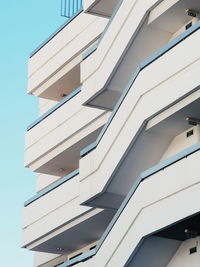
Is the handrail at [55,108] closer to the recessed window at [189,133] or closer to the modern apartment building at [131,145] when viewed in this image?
the modern apartment building at [131,145]

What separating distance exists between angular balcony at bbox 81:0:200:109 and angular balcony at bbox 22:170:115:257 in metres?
3.94

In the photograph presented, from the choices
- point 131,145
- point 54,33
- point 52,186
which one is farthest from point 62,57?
point 131,145

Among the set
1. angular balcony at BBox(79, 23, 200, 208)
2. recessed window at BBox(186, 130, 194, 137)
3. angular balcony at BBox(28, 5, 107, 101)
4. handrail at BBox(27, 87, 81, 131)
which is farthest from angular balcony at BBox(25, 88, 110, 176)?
recessed window at BBox(186, 130, 194, 137)

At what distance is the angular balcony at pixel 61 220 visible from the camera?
A: 1221 inches

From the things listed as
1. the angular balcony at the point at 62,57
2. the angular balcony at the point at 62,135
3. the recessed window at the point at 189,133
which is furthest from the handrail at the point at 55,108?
the recessed window at the point at 189,133

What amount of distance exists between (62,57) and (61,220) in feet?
24.9

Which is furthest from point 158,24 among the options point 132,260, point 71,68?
point 71,68

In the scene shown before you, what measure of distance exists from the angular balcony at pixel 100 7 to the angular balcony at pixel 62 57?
1741 mm

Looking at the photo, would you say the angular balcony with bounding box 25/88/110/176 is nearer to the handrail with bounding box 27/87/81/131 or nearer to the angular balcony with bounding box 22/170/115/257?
the handrail with bounding box 27/87/81/131

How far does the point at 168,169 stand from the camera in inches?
896

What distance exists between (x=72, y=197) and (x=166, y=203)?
9.08m

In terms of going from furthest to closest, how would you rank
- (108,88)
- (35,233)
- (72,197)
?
(35,233), (72,197), (108,88)

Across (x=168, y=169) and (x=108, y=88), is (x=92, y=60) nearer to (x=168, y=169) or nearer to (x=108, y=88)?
(x=108, y=88)

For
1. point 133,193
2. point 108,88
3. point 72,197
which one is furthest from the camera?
point 72,197
